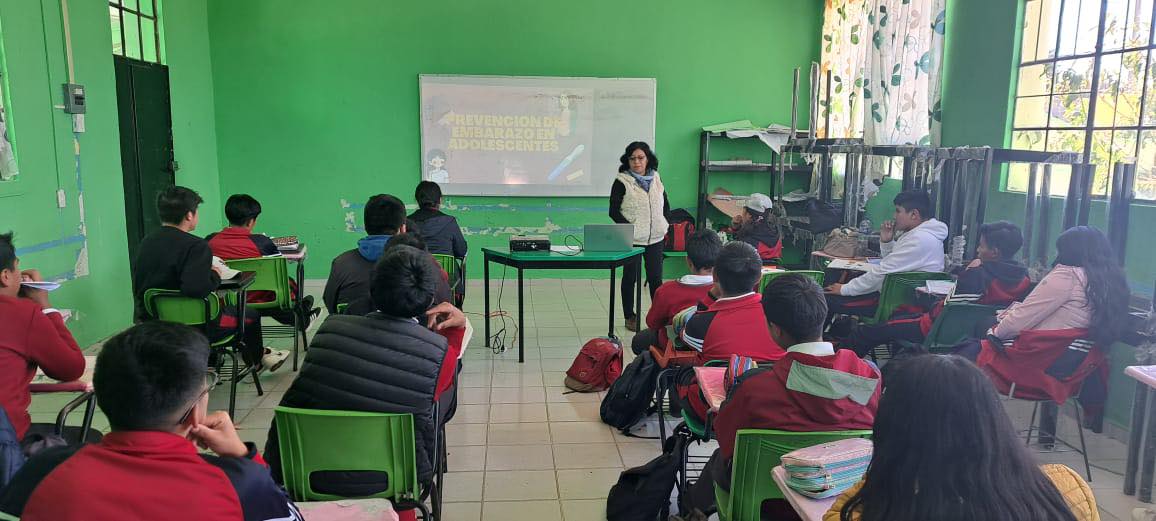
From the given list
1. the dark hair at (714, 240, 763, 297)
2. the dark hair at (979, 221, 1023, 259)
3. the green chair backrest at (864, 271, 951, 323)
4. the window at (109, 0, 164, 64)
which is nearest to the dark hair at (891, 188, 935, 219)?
the green chair backrest at (864, 271, 951, 323)

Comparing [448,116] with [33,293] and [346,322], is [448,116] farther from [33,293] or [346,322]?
[346,322]

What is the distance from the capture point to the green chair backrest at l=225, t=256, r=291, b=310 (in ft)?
13.9

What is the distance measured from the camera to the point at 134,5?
19.0 ft

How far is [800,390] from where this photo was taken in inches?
76.8

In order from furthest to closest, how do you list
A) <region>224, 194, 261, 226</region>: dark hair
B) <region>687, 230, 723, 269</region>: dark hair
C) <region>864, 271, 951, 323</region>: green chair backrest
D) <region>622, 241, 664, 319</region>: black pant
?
<region>622, 241, 664, 319</region>: black pant < <region>224, 194, 261, 226</region>: dark hair < <region>864, 271, 951, 323</region>: green chair backrest < <region>687, 230, 723, 269</region>: dark hair

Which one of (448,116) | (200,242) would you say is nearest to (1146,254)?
(200,242)

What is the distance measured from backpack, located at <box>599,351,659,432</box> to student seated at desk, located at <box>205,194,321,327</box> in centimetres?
206

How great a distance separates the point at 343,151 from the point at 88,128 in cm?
252

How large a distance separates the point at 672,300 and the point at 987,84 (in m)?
2.54

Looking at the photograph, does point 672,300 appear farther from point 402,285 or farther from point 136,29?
point 136,29

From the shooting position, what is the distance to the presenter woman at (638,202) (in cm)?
569

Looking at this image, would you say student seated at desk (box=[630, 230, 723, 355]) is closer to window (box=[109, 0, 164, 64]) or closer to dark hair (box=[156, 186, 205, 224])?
dark hair (box=[156, 186, 205, 224])

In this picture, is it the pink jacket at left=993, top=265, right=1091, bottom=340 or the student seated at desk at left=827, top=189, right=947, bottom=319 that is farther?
the student seated at desk at left=827, top=189, right=947, bottom=319

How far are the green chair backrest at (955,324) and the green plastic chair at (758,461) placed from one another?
1.91 m
